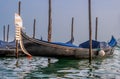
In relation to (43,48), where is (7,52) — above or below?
below

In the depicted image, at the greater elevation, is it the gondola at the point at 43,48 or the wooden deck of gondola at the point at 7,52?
the gondola at the point at 43,48

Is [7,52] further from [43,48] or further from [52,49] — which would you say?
[43,48]

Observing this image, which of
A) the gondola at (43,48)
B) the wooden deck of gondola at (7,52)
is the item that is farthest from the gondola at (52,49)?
the wooden deck of gondola at (7,52)

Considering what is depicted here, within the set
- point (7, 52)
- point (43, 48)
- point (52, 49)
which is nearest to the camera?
point (43, 48)

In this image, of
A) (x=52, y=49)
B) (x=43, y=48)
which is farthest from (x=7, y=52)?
(x=43, y=48)

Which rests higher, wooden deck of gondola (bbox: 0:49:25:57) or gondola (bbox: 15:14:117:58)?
gondola (bbox: 15:14:117:58)

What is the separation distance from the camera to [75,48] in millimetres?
22500

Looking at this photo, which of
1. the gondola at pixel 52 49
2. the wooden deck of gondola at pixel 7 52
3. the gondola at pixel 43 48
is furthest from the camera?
the wooden deck of gondola at pixel 7 52

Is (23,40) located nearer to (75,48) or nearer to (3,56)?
(75,48)

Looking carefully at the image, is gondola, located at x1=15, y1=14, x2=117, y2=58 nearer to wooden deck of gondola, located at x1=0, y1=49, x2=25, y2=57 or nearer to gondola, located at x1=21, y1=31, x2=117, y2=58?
gondola, located at x1=21, y1=31, x2=117, y2=58

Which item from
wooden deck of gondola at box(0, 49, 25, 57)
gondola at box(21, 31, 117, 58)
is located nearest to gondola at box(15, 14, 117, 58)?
gondola at box(21, 31, 117, 58)

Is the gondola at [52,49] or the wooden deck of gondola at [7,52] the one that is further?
the wooden deck of gondola at [7,52]

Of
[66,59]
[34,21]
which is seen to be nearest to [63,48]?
[66,59]

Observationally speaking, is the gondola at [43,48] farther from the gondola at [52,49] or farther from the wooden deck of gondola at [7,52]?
the wooden deck of gondola at [7,52]
